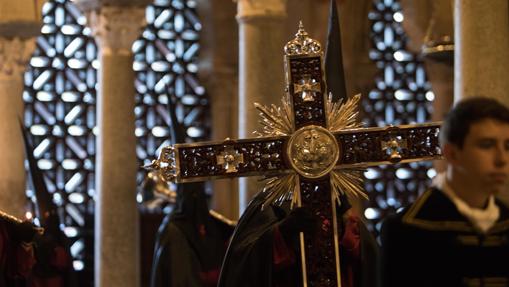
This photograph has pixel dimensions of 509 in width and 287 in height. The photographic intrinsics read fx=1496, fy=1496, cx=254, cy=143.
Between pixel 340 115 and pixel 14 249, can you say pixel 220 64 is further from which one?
pixel 340 115

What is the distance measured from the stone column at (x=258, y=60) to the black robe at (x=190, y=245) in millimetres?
691

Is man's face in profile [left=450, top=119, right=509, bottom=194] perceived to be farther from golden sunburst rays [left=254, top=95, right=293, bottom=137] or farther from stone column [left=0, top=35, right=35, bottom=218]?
stone column [left=0, top=35, right=35, bottom=218]

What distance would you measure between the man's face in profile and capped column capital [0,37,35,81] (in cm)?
1140

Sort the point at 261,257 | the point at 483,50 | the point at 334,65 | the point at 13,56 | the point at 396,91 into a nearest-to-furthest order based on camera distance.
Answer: the point at 261,257
the point at 334,65
the point at 483,50
the point at 13,56
the point at 396,91

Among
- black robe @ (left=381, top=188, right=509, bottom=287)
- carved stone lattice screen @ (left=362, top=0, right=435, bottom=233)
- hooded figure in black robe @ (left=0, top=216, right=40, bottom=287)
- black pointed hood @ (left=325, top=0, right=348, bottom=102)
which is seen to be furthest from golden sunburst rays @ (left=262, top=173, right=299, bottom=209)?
carved stone lattice screen @ (left=362, top=0, right=435, bottom=233)

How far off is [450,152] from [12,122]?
11.2 m

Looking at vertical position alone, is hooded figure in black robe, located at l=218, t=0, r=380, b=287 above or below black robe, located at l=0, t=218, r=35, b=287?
above

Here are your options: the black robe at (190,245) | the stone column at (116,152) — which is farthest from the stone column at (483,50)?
the stone column at (116,152)

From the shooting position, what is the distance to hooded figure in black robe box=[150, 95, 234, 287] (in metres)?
11.1

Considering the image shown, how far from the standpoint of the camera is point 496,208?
4.10 metres

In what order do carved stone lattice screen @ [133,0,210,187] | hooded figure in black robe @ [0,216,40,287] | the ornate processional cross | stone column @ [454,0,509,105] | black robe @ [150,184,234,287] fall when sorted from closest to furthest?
the ornate processional cross → stone column @ [454,0,509,105] → hooded figure in black robe @ [0,216,40,287] → black robe @ [150,184,234,287] → carved stone lattice screen @ [133,0,210,187]

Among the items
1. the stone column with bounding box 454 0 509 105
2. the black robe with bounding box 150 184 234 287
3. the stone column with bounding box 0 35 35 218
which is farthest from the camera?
the stone column with bounding box 0 35 35 218

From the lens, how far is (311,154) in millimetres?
6758

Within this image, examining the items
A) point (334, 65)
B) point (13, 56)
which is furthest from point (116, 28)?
point (334, 65)
